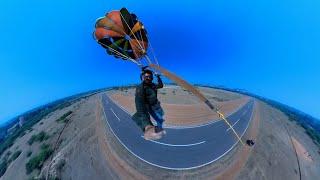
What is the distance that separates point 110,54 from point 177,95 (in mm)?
95561

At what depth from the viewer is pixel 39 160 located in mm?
71438

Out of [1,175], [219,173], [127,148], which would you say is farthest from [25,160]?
[219,173]

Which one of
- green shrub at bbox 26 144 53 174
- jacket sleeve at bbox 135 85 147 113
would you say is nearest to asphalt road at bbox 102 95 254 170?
green shrub at bbox 26 144 53 174

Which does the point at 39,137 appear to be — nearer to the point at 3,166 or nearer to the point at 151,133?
the point at 3,166

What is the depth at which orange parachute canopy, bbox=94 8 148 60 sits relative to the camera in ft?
72.7

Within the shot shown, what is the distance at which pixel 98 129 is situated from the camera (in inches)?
2975

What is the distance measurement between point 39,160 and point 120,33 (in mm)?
56646

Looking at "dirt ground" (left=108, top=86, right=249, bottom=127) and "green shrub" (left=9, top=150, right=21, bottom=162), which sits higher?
"dirt ground" (left=108, top=86, right=249, bottom=127)

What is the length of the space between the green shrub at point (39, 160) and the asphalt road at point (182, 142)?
14.7 meters

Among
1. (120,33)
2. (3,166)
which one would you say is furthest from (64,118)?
(120,33)

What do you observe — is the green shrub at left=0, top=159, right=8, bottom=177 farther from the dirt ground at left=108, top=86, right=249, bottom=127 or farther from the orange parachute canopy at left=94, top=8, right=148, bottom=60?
the orange parachute canopy at left=94, top=8, right=148, bottom=60

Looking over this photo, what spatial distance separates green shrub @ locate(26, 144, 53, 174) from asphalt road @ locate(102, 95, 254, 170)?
1468 centimetres

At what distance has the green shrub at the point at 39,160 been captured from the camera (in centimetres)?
7025

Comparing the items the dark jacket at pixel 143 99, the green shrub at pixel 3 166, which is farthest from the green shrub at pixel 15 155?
the dark jacket at pixel 143 99
